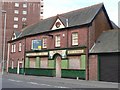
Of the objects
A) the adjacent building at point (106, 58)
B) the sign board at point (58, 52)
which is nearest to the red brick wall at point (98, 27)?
the adjacent building at point (106, 58)

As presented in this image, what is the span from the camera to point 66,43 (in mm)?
33500

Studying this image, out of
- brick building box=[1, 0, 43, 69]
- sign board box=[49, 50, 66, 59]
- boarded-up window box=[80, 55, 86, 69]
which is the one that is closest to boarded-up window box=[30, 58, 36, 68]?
sign board box=[49, 50, 66, 59]

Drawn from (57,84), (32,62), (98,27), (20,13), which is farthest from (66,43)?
(20,13)

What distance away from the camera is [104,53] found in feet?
94.2

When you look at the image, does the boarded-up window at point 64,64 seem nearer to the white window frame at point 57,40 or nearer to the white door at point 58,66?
the white door at point 58,66

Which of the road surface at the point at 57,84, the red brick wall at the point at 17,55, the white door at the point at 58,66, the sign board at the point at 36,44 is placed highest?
the sign board at the point at 36,44

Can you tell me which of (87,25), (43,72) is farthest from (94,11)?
(43,72)

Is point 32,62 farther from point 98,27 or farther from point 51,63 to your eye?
point 98,27

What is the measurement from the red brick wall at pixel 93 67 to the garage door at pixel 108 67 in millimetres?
510

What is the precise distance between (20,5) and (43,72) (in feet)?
194

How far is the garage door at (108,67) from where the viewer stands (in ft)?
91.2

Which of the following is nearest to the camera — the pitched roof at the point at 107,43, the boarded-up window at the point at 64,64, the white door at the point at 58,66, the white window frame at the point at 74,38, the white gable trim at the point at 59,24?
the pitched roof at the point at 107,43

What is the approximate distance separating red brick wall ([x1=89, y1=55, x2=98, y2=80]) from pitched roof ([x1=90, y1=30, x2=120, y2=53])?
2.69 feet

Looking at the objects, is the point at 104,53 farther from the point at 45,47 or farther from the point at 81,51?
the point at 45,47
